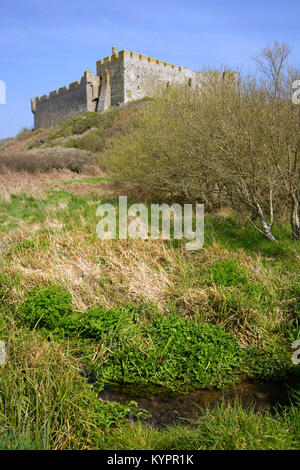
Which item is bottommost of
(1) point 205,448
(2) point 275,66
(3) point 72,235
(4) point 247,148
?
(1) point 205,448

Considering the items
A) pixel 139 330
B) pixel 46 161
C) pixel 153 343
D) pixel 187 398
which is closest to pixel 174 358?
pixel 153 343

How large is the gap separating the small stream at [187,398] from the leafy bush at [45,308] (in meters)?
1.25

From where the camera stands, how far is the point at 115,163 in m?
11.9

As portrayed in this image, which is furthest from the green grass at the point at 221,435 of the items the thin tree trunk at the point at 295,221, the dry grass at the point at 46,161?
the dry grass at the point at 46,161

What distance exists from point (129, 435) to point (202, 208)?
687cm

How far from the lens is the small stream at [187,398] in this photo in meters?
3.34

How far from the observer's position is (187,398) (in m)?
3.62

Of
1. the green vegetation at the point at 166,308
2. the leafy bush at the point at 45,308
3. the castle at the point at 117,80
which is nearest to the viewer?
the green vegetation at the point at 166,308

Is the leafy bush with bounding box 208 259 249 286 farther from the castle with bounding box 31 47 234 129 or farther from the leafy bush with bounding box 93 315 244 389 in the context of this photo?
the castle with bounding box 31 47 234 129

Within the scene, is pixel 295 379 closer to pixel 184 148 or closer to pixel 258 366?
pixel 258 366

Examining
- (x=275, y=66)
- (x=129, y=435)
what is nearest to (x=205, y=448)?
(x=129, y=435)

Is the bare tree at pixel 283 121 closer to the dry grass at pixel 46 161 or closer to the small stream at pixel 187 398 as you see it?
the small stream at pixel 187 398

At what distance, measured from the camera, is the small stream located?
11.0 ft

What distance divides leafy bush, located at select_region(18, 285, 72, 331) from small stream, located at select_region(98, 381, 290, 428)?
125 centimetres
